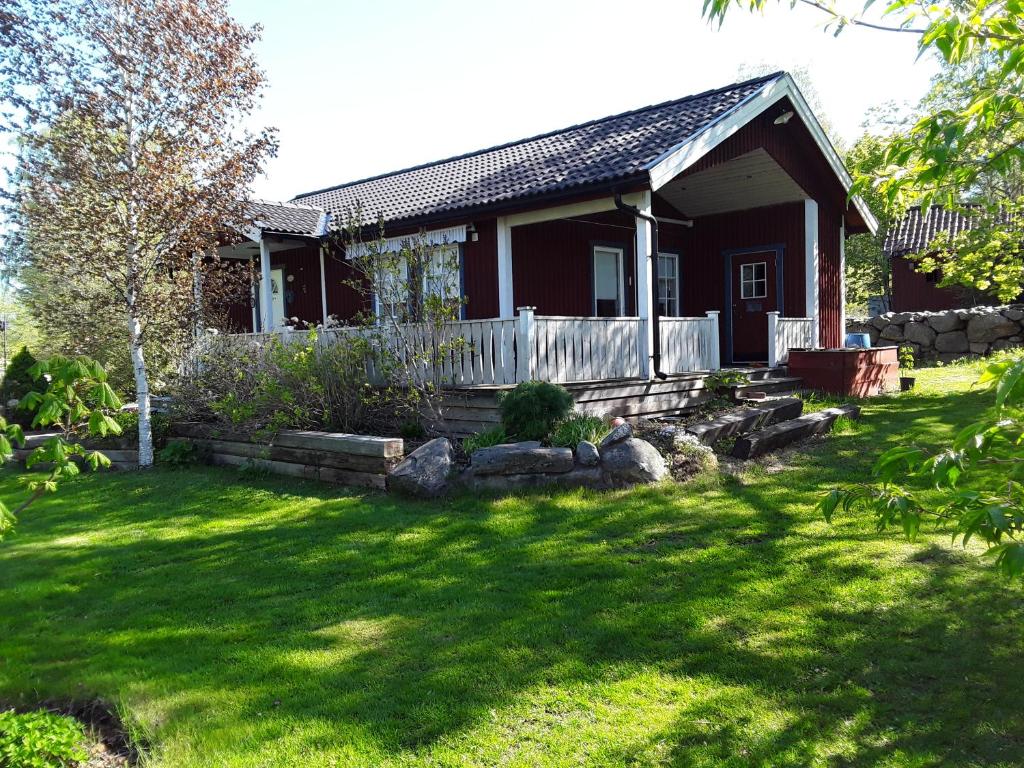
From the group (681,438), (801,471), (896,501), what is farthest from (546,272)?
(896,501)

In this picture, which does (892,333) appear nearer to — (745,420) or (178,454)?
(745,420)

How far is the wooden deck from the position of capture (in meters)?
8.57

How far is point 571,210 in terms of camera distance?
993 centimetres

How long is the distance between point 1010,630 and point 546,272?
949 cm

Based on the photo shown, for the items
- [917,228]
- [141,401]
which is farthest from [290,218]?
[917,228]

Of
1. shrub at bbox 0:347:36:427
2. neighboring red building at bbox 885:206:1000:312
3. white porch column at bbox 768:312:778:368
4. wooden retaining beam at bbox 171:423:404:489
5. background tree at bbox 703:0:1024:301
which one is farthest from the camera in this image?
neighboring red building at bbox 885:206:1000:312

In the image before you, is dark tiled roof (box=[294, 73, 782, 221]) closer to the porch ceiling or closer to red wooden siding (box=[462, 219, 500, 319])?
red wooden siding (box=[462, 219, 500, 319])

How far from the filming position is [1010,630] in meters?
3.55

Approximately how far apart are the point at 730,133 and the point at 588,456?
583cm

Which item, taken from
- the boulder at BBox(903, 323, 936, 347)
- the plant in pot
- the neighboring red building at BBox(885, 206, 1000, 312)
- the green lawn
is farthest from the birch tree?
the neighboring red building at BBox(885, 206, 1000, 312)

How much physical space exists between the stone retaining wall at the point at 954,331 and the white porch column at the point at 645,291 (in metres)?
10.9

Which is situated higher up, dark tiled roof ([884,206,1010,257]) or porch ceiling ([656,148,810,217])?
dark tiled roof ([884,206,1010,257])

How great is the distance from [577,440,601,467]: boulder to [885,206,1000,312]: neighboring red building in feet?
64.5

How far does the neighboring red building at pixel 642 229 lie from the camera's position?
9680mm
